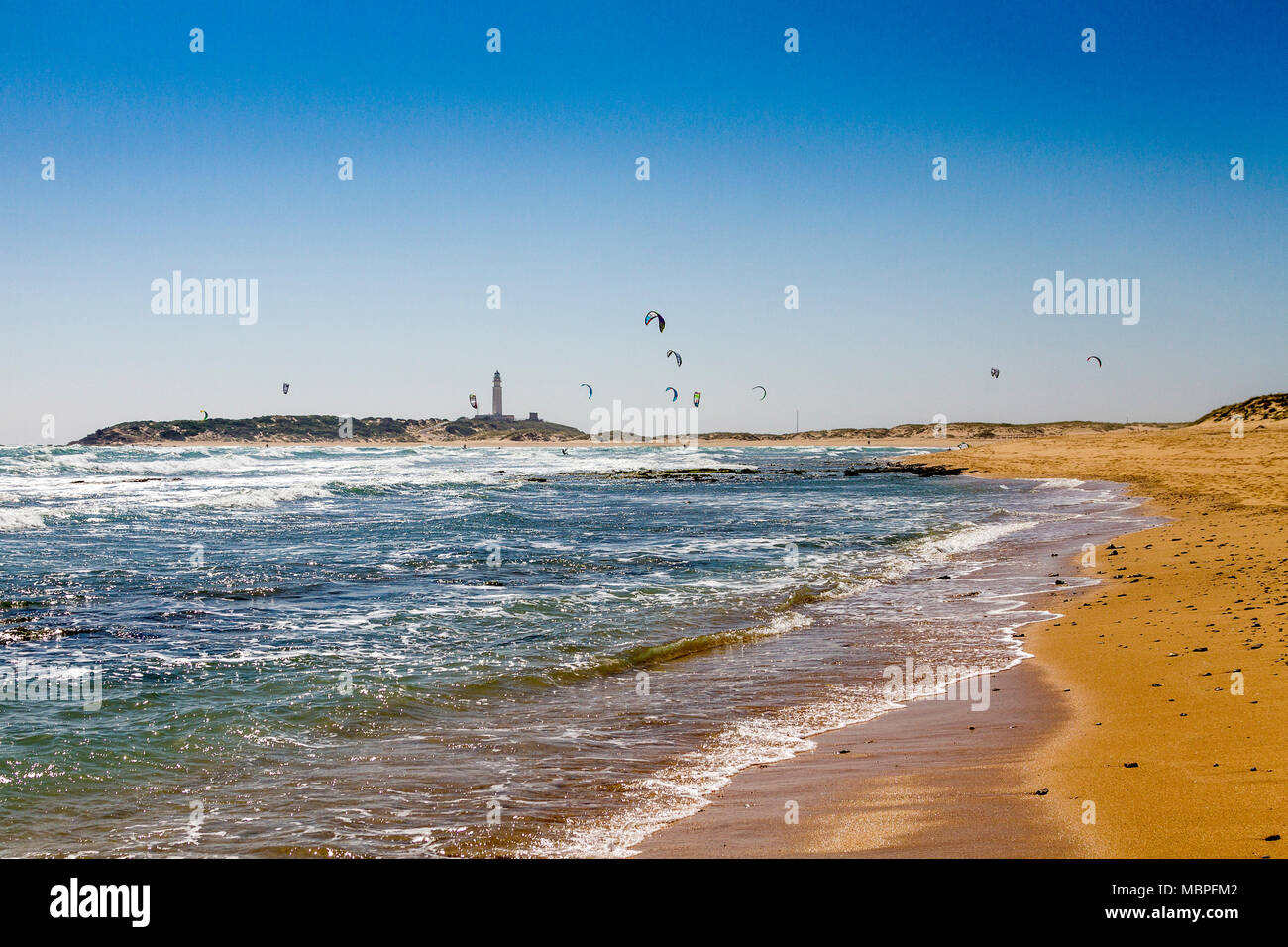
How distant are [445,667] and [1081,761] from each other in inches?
243

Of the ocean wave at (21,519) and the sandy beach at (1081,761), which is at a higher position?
the ocean wave at (21,519)

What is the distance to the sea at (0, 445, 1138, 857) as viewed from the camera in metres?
5.16

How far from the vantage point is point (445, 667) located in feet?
29.0

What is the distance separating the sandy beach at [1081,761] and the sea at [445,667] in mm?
505

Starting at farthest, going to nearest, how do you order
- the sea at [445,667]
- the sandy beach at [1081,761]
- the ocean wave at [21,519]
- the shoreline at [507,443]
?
the shoreline at [507,443] < the ocean wave at [21,519] < the sea at [445,667] < the sandy beach at [1081,761]

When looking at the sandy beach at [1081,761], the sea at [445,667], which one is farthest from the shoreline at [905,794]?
the sea at [445,667]

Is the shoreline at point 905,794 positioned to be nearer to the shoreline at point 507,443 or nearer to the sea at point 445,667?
the sea at point 445,667

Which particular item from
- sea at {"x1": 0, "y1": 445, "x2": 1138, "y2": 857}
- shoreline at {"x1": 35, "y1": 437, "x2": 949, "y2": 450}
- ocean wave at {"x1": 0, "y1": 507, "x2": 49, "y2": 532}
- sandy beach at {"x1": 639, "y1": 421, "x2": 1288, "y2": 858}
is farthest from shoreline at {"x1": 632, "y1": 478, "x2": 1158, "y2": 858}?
shoreline at {"x1": 35, "y1": 437, "x2": 949, "y2": 450}

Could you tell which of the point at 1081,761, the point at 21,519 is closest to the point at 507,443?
the point at 21,519

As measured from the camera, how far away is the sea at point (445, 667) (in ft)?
16.9

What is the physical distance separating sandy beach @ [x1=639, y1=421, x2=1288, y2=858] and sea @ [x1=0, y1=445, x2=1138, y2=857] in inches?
19.9
